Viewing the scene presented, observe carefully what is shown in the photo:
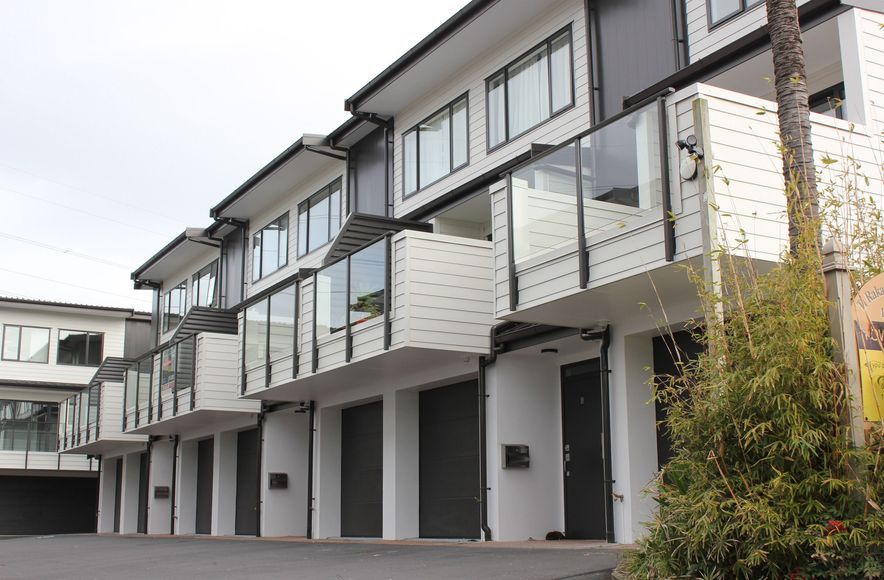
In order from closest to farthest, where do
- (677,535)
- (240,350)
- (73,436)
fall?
(677,535)
(240,350)
(73,436)

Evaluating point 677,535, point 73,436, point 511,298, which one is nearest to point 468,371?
point 511,298

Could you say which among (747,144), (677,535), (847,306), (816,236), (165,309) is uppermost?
(165,309)

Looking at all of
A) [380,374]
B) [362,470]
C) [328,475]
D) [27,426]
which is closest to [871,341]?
[380,374]

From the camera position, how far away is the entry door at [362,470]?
20297mm

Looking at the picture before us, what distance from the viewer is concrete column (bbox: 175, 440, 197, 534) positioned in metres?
29.1

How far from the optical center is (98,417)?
3444 cm

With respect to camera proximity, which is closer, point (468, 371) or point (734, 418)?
point (734, 418)

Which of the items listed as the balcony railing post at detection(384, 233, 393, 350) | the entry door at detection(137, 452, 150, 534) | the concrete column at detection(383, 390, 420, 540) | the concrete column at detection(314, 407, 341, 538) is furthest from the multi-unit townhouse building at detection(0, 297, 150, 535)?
the balcony railing post at detection(384, 233, 393, 350)

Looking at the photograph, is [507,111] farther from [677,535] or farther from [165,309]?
[165,309]

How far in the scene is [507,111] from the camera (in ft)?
57.6

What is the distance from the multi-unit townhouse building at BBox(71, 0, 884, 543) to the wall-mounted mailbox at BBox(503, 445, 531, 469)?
4 cm

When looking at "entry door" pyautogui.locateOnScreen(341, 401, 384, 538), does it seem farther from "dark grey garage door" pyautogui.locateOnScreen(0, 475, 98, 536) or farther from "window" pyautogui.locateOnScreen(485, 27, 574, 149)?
"dark grey garage door" pyautogui.locateOnScreen(0, 475, 98, 536)

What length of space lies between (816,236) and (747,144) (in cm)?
302

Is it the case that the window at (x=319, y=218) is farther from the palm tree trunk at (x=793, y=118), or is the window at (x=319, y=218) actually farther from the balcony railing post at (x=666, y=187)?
the palm tree trunk at (x=793, y=118)
